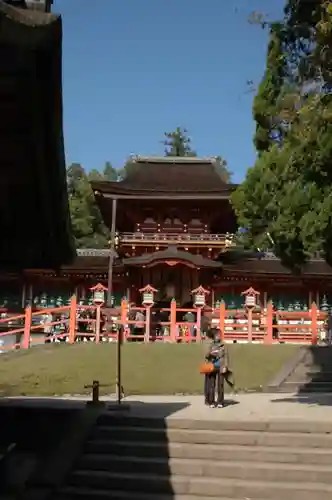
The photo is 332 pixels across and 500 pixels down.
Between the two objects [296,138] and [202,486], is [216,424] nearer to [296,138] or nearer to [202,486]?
[202,486]

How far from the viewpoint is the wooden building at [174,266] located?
90.3 ft

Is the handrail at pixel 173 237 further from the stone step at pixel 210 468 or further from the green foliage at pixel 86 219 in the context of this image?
the stone step at pixel 210 468

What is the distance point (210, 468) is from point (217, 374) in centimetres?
334

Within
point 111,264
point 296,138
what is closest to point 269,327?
point 111,264

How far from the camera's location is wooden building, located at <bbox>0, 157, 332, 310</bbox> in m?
27.5

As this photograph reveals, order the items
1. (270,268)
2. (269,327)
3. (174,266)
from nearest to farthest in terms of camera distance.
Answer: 1. (269,327)
2. (174,266)
3. (270,268)

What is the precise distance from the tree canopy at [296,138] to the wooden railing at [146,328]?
9571 millimetres

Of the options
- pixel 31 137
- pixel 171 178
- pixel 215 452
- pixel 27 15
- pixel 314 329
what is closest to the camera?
pixel 27 15

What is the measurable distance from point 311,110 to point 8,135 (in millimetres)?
5364

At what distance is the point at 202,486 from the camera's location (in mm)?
7156

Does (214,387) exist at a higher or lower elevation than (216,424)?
higher

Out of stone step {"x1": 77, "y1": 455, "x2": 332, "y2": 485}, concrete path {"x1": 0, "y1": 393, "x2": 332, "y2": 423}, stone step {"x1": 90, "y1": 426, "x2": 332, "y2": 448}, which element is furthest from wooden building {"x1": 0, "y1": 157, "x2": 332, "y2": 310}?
stone step {"x1": 77, "y1": 455, "x2": 332, "y2": 485}

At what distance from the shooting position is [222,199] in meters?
27.6

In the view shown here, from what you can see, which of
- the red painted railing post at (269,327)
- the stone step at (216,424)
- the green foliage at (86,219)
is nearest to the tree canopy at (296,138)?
the stone step at (216,424)
